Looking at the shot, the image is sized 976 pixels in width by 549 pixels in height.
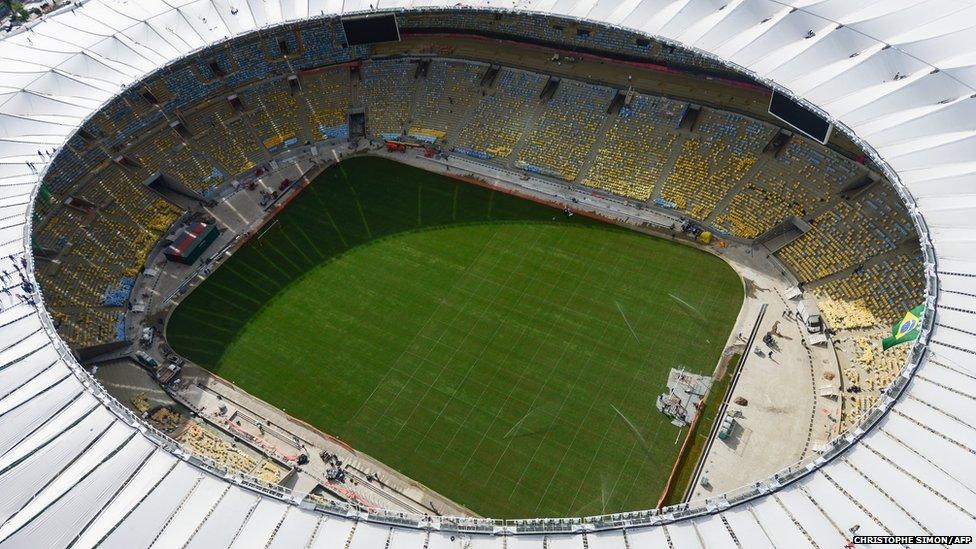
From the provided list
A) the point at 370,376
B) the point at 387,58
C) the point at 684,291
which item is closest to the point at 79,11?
the point at 387,58

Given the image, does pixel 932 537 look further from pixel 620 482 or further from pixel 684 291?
pixel 684 291

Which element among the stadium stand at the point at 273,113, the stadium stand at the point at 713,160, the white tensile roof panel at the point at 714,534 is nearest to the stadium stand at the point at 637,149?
the stadium stand at the point at 713,160

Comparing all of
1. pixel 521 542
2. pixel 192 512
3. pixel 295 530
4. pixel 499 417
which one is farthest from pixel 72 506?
pixel 499 417

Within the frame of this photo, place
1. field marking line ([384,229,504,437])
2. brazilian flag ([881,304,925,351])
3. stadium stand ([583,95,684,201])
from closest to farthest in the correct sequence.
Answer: brazilian flag ([881,304,925,351])
field marking line ([384,229,504,437])
stadium stand ([583,95,684,201])

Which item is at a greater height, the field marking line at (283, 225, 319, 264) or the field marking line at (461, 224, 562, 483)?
the field marking line at (283, 225, 319, 264)

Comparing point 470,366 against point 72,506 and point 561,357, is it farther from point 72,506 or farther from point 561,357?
point 72,506

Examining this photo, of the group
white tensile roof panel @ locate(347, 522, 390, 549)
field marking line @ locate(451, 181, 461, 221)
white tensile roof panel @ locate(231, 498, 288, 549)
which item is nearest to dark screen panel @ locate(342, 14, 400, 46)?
field marking line @ locate(451, 181, 461, 221)

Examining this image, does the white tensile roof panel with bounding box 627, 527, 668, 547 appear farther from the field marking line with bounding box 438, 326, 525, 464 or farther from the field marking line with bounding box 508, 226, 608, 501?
the field marking line with bounding box 438, 326, 525, 464
